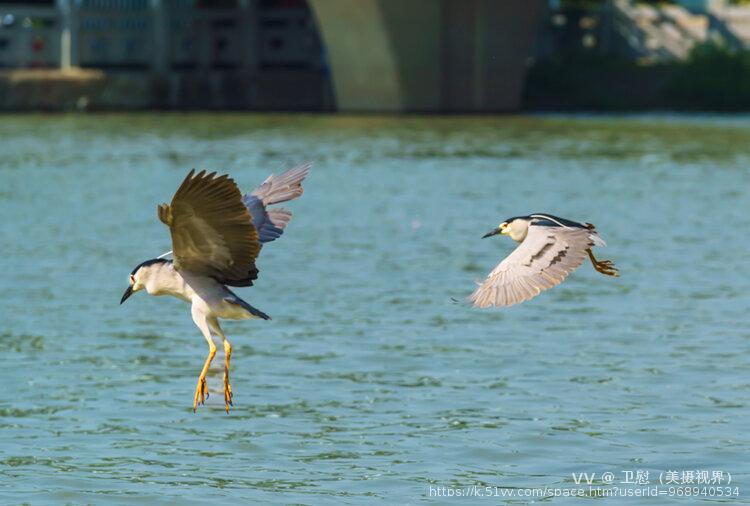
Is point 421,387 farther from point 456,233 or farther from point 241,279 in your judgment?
point 456,233

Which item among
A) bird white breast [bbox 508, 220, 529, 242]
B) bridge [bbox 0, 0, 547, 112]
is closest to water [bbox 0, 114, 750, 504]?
bird white breast [bbox 508, 220, 529, 242]

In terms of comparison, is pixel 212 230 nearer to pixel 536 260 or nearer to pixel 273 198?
pixel 273 198

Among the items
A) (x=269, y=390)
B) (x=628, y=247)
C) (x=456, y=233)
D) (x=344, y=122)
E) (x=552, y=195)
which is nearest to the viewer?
(x=269, y=390)

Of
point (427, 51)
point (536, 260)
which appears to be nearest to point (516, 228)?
point (536, 260)

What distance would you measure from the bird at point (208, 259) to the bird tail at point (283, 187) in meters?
1.28

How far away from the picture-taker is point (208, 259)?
1570cm

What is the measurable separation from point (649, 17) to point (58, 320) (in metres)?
92.4

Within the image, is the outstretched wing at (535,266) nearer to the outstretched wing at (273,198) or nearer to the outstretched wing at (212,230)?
the outstretched wing at (212,230)

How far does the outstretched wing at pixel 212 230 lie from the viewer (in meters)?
15.0

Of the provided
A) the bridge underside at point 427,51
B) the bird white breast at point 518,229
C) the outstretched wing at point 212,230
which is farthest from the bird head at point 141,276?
the bridge underside at point 427,51

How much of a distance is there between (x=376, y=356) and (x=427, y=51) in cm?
7722

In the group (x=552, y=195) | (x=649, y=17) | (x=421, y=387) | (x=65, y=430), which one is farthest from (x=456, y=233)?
(x=649, y=17)

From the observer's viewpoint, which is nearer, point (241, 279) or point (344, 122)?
point (241, 279)

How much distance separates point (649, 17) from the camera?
11575 centimetres
